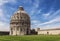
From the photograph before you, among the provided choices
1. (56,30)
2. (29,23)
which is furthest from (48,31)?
(29,23)

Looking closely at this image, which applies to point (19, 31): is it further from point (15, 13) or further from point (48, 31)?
point (48, 31)

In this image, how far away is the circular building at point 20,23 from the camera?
67.7 m

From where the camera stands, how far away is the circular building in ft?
222

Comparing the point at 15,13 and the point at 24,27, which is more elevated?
the point at 15,13

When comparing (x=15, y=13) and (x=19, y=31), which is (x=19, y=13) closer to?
(x=15, y=13)

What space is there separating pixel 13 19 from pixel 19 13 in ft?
10.5

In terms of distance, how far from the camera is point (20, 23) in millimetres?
67812

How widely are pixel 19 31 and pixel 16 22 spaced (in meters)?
3.65

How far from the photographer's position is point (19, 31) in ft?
222

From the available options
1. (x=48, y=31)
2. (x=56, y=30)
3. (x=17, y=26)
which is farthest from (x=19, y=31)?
(x=56, y=30)

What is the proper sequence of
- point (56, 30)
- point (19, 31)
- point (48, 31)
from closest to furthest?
point (56, 30)
point (48, 31)
point (19, 31)

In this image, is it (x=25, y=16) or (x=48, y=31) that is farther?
(x=25, y=16)

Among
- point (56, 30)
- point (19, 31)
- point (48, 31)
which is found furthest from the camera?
point (19, 31)

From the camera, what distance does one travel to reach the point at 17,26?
68.2m
